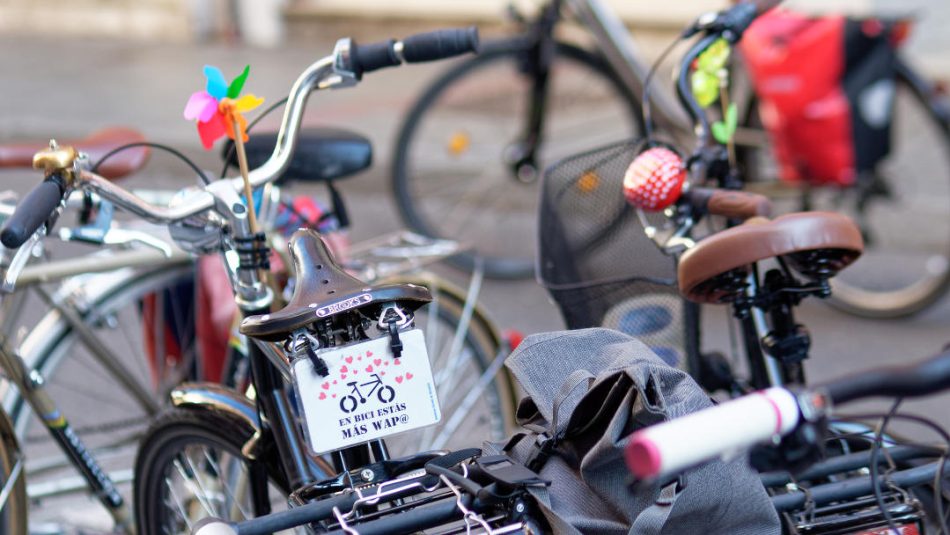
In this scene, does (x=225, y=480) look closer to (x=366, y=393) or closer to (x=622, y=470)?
(x=366, y=393)

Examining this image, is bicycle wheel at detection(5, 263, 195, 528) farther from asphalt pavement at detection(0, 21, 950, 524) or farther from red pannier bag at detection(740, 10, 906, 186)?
red pannier bag at detection(740, 10, 906, 186)

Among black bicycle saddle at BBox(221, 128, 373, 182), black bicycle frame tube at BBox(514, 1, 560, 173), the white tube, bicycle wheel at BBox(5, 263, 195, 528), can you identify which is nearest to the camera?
the white tube

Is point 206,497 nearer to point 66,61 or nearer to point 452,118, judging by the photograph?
point 452,118

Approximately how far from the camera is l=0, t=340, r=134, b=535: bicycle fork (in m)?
2.75

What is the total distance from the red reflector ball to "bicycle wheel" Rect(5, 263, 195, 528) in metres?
1.48

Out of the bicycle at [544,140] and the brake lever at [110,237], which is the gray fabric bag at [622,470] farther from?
the bicycle at [544,140]

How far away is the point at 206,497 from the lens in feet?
8.19

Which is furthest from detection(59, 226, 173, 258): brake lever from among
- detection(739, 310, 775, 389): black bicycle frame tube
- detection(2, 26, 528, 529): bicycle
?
detection(739, 310, 775, 389): black bicycle frame tube

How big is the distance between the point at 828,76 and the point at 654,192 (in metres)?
2.45

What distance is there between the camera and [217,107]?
2.11 meters

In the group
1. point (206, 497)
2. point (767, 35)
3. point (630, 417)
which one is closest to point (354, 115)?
point (767, 35)

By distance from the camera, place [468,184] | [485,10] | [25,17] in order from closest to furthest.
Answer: [468,184] < [485,10] < [25,17]

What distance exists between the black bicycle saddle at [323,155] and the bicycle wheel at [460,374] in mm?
371

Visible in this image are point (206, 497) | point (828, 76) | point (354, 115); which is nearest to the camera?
point (206, 497)
